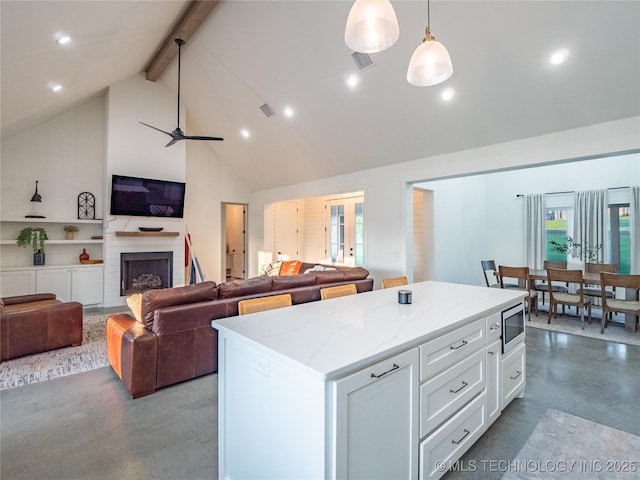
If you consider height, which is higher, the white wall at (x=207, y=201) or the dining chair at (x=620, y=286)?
the white wall at (x=207, y=201)

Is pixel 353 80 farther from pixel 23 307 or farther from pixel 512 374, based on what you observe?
pixel 23 307

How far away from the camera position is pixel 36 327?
3.62 metres

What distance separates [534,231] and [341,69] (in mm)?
→ 5972

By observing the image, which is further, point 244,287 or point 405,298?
point 244,287

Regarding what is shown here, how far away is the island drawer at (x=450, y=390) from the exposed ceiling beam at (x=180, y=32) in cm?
518

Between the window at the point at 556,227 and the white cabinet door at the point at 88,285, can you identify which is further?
the window at the point at 556,227

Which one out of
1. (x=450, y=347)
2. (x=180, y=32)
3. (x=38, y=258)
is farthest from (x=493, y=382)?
(x=38, y=258)

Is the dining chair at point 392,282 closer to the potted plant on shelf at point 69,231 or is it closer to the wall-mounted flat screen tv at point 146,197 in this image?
the wall-mounted flat screen tv at point 146,197

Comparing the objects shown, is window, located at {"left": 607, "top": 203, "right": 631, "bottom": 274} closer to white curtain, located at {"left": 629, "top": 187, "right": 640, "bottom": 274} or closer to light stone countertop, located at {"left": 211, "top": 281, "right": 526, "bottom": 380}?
white curtain, located at {"left": 629, "top": 187, "right": 640, "bottom": 274}

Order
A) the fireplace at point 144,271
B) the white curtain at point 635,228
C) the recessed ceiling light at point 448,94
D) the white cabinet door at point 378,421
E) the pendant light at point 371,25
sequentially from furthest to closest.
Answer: the fireplace at point 144,271
the white curtain at point 635,228
the recessed ceiling light at point 448,94
the pendant light at point 371,25
the white cabinet door at point 378,421

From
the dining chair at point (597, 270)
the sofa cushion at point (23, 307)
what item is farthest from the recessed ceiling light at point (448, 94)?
the sofa cushion at point (23, 307)

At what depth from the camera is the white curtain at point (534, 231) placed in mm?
7332

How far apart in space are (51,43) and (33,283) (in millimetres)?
4114

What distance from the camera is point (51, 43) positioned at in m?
3.51
